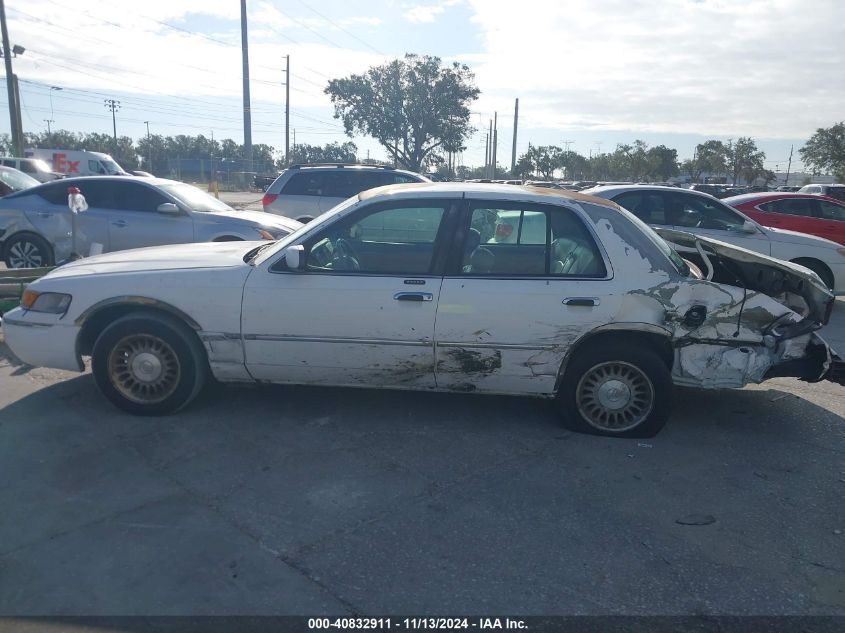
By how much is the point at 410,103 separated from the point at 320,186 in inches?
1497

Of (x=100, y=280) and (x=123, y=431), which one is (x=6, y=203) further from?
(x=123, y=431)

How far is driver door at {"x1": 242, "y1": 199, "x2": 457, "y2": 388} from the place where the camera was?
459 cm

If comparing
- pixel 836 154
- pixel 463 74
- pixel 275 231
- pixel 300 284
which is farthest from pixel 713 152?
pixel 300 284

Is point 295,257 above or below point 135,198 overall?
below

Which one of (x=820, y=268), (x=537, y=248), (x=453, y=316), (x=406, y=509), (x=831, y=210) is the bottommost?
(x=406, y=509)

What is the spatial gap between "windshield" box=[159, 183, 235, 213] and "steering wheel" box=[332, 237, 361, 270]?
555cm

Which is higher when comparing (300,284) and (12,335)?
(300,284)

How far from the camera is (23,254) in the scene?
32.6 feet

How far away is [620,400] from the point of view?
4.69 meters

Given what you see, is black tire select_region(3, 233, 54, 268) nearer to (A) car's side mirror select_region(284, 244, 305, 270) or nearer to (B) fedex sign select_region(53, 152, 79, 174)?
(A) car's side mirror select_region(284, 244, 305, 270)

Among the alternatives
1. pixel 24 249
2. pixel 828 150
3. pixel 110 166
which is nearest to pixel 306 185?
pixel 24 249

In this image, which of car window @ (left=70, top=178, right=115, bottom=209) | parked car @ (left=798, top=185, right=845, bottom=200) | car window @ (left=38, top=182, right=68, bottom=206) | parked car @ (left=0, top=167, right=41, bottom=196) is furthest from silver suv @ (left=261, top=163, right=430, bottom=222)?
parked car @ (left=798, top=185, right=845, bottom=200)

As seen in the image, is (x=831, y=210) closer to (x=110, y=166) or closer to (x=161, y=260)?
(x=161, y=260)

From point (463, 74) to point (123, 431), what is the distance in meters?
48.1
